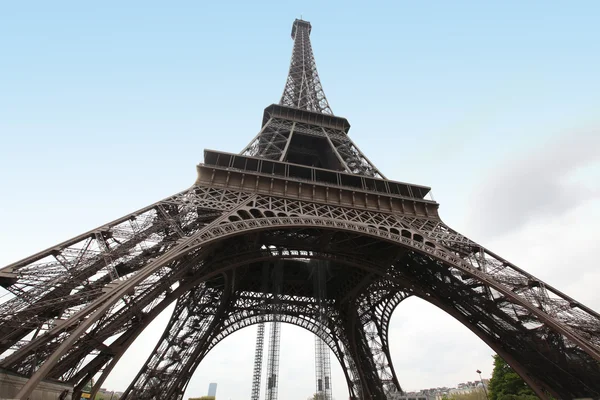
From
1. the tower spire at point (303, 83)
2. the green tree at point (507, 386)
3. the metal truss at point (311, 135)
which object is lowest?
the green tree at point (507, 386)

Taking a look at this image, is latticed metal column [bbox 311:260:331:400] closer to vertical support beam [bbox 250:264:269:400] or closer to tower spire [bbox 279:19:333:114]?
vertical support beam [bbox 250:264:269:400]

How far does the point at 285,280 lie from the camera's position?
26.9m

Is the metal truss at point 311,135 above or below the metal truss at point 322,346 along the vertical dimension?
above

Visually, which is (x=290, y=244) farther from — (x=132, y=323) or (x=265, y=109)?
(x=265, y=109)

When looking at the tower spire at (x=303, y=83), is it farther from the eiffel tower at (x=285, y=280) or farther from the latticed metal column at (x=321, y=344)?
the latticed metal column at (x=321, y=344)

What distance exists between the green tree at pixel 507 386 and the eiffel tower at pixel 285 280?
14221 mm

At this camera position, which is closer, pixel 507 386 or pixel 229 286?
pixel 229 286

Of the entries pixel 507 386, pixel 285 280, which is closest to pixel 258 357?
pixel 285 280

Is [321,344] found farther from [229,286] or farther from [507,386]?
[507,386]

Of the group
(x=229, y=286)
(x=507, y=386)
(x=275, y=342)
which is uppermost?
(x=229, y=286)

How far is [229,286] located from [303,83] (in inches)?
795

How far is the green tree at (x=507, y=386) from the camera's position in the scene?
31452 mm

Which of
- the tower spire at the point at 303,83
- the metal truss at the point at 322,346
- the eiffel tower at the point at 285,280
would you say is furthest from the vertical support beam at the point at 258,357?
the tower spire at the point at 303,83

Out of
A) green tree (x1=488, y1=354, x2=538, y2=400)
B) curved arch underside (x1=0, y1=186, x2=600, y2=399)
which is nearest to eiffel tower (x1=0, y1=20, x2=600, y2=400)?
curved arch underside (x1=0, y1=186, x2=600, y2=399)
